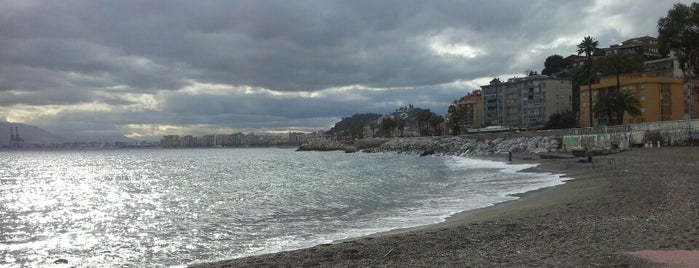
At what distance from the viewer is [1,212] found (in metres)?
24.3

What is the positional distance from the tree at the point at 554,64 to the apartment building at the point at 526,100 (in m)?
21.9

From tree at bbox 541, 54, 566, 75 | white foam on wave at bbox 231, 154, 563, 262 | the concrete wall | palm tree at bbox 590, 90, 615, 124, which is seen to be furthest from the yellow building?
tree at bbox 541, 54, 566, 75

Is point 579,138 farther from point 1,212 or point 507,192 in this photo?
point 1,212

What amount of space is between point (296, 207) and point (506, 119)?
460 ft

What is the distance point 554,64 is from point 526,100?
30.3 metres

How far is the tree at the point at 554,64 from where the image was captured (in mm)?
164375

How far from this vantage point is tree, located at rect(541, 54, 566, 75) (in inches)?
6471

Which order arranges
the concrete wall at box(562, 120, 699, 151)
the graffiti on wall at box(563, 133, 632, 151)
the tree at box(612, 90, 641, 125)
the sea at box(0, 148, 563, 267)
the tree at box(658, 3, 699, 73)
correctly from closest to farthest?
1. the sea at box(0, 148, 563, 267)
2. the concrete wall at box(562, 120, 699, 151)
3. the tree at box(658, 3, 699, 73)
4. the graffiti on wall at box(563, 133, 632, 151)
5. the tree at box(612, 90, 641, 125)

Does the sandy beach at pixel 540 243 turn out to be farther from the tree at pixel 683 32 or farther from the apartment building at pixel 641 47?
the apartment building at pixel 641 47

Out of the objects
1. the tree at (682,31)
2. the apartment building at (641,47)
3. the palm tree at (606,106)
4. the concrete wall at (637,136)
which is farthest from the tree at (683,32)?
the apartment building at (641,47)

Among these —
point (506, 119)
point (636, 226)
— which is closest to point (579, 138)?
point (636, 226)

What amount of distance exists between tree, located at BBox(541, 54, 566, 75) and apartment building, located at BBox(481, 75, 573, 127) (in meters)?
21.9

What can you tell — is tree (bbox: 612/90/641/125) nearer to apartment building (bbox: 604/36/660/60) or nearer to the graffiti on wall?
the graffiti on wall

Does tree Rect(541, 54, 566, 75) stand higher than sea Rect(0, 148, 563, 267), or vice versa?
tree Rect(541, 54, 566, 75)
